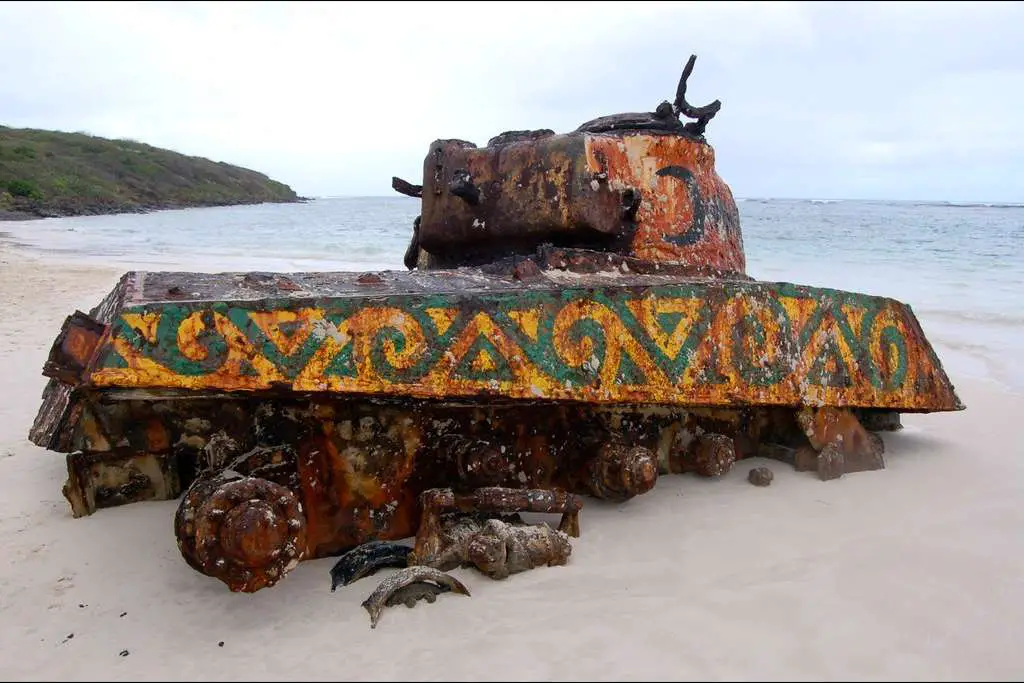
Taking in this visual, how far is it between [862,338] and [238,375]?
8.86 ft

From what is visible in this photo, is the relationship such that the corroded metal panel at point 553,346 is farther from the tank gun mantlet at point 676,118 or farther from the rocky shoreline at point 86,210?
the rocky shoreline at point 86,210

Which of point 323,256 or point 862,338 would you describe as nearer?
point 862,338

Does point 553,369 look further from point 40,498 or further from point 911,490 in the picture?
point 40,498

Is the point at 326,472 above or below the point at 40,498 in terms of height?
above

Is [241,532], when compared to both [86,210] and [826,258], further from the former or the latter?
[86,210]

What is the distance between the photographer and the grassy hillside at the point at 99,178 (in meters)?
38.4

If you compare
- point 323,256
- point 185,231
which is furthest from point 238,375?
point 185,231

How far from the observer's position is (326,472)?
285 cm

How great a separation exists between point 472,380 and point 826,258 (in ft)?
67.5

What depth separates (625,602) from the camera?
259cm

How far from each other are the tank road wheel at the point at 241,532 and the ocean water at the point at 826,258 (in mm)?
6354

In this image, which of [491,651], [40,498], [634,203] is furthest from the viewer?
[634,203]

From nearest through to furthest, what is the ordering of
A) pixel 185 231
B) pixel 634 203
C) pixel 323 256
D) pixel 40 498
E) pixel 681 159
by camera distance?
pixel 40 498
pixel 634 203
pixel 681 159
pixel 323 256
pixel 185 231

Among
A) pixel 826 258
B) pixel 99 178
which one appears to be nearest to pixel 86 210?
pixel 99 178
